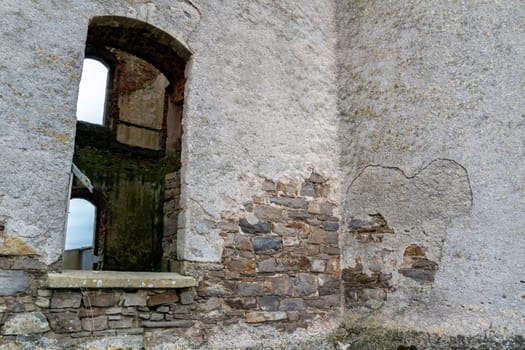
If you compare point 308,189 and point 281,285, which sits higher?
point 308,189

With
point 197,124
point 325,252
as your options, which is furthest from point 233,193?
point 325,252

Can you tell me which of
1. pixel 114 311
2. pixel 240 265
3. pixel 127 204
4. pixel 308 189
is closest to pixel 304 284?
pixel 240 265

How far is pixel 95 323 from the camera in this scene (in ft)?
10.2

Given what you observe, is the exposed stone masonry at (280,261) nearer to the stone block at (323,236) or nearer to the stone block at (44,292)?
the stone block at (323,236)

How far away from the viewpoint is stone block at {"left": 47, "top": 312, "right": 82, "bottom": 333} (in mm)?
2953

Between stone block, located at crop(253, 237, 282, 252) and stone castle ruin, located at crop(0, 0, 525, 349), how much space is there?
13mm

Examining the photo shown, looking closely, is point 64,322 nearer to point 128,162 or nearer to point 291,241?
point 291,241

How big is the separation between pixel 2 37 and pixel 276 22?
2.45m

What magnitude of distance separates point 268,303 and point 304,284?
0.43 meters

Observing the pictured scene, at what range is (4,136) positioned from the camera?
297 centimetres

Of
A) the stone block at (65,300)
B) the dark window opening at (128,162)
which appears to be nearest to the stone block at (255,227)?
the stone block at (65,300)

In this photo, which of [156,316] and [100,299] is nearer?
[100,299]

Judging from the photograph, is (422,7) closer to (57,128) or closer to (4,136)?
(57,128)

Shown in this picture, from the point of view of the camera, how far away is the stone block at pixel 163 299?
11.0 ft
